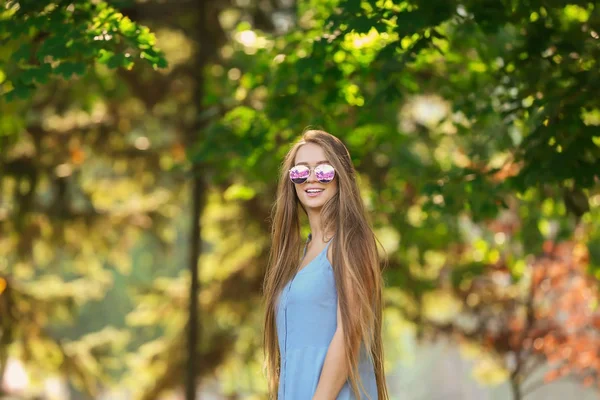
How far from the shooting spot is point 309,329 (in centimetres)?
370

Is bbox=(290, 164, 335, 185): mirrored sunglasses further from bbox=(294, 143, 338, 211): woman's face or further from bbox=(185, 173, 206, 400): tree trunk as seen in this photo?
bbox=(185, 173, 206, 400): tree trunk

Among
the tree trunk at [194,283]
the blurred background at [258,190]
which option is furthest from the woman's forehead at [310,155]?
the tree trunk at [194,283]

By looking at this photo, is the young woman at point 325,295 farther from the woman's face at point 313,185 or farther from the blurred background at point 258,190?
the blurred background at point 258,190

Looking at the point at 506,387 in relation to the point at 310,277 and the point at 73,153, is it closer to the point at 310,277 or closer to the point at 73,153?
the point at 73,153

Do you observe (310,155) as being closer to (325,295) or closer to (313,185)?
(313,185)

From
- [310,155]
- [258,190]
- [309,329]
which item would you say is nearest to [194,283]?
[258,190]

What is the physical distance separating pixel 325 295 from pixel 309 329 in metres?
0.15

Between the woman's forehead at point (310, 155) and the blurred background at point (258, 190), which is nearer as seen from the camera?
the woman's forehead at point (310, 155)

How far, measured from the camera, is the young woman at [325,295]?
364cm

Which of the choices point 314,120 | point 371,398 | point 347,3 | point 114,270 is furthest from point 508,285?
point 114,270

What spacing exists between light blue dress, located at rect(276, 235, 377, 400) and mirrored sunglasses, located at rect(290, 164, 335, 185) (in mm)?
315

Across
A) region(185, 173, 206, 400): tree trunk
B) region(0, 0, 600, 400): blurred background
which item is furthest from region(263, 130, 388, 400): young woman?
region(185, 173, 206, 400): tree trunk

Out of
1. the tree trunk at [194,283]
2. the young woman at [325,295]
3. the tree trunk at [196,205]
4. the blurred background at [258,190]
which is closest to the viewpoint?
the young woman at [325,295]

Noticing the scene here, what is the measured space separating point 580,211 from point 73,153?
6887 millimetres
